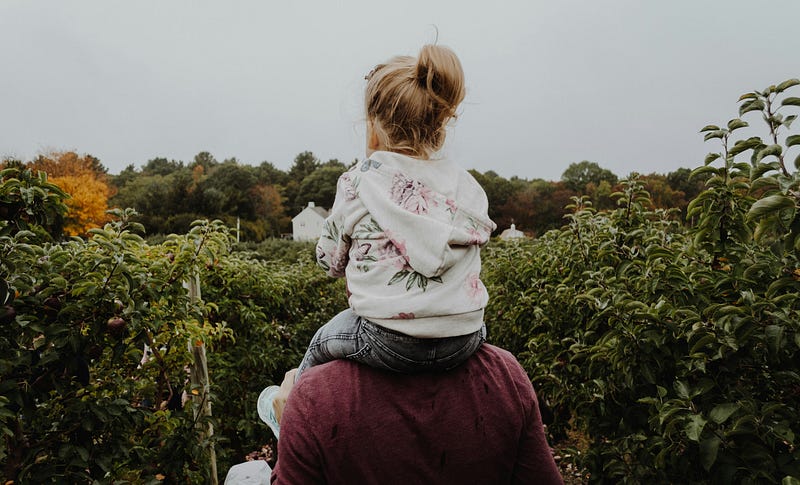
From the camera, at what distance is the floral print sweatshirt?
889 millimetres

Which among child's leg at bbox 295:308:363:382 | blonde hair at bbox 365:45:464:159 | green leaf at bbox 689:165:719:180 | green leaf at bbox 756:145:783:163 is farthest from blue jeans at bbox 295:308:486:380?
green leaf at bbox 689:165:719:180

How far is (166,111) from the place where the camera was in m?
67.4

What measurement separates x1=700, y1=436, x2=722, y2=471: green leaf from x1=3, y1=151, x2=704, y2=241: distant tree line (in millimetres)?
28034

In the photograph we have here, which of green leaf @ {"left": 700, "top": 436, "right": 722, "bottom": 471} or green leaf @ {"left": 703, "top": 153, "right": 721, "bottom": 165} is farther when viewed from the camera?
green leaf @ {"left": 703, "top": 153, "right": 721, "bottom": 165}

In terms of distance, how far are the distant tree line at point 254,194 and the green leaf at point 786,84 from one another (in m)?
27.9

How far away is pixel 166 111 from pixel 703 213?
7754 centimetres

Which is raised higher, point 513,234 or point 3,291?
point 513,234

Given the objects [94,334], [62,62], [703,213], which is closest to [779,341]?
[703,213]

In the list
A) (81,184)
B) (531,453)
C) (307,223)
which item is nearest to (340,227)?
(531,453)

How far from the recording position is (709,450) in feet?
3.77

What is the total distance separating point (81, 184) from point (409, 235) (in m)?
36.7

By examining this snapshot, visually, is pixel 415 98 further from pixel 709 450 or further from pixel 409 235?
pixel 709 450

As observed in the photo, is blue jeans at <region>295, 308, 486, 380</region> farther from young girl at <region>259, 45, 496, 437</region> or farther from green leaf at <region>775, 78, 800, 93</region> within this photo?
green leaf at <region>775, 78, 800, 93</region>

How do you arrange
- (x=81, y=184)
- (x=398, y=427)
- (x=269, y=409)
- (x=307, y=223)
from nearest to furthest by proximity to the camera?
(x=398, y=427) → (x=269, y=409) → (x=81, y=184) → (x=307, y=223)
